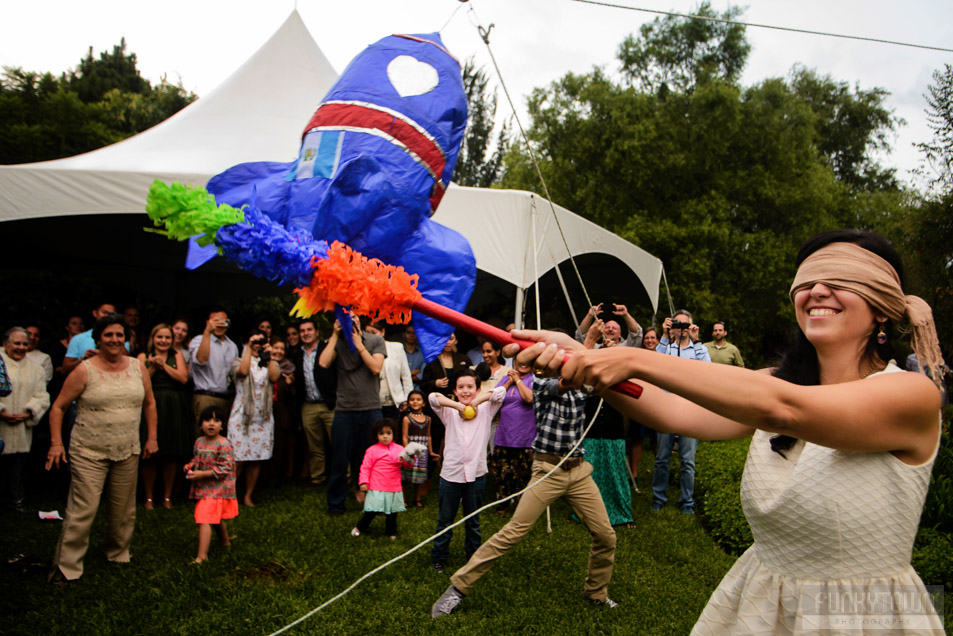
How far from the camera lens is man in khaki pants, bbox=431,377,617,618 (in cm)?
341

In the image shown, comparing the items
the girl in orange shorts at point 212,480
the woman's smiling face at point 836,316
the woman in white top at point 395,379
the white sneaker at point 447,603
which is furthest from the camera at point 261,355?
the woman's smiling face at point 836,316

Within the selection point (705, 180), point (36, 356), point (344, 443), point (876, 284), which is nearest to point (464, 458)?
point (344, 443)

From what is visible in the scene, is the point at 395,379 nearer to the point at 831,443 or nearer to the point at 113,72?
the point at 831,443

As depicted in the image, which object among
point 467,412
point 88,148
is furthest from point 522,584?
point 88,148

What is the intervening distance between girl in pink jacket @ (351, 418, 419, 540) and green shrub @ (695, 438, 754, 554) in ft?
7.27

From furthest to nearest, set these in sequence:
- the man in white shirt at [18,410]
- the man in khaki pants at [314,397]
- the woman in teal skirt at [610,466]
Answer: the man in khaki pants at [314,397] < the woman in teal skirt at [610,466] < the man in white shirt at [18,410]

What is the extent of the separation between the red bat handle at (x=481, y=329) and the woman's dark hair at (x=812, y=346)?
1.04ft

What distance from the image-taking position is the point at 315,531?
4.59 meters

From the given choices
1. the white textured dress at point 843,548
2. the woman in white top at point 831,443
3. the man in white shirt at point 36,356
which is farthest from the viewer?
the man in white shirt at point 36,356

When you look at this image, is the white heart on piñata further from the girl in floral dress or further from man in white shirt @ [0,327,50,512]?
man in white shirt @ [0,327,50,512]

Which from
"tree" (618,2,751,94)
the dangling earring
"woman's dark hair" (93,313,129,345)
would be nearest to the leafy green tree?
"tree" (618,2,751,94)

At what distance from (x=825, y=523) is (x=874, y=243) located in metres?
0.56

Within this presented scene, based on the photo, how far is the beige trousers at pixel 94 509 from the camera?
3615 millimetres

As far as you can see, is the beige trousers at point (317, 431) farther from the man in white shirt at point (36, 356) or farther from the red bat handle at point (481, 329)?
the red bat handle at point (481, 329)
